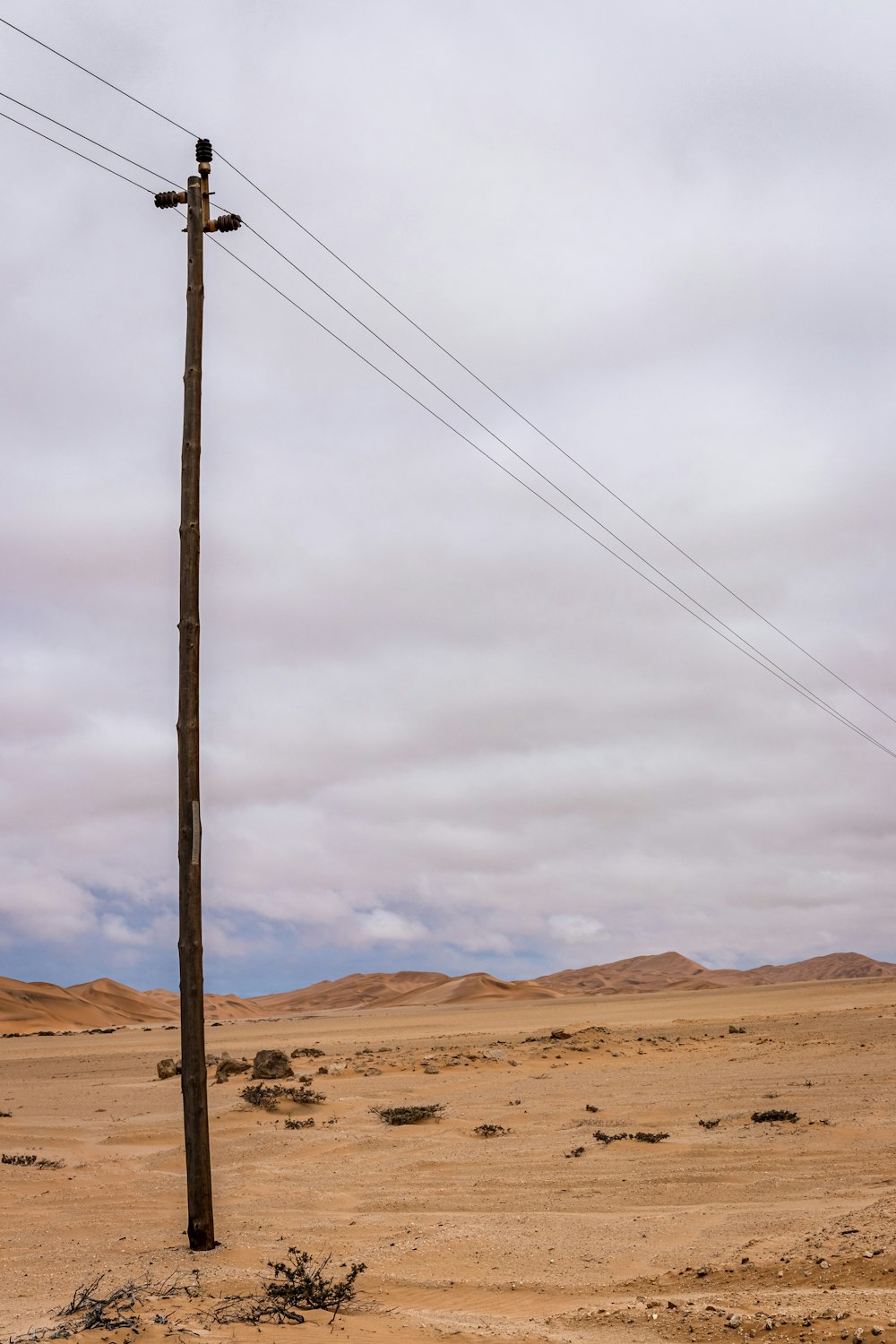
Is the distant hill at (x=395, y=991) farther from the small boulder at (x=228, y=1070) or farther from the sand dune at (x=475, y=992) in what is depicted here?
the small boulder at (x=228, y=1070)

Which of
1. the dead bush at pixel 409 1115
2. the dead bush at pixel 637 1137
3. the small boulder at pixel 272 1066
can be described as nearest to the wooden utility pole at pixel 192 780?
the dead bush at pixel 637 1137

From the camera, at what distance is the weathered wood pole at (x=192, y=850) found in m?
9.59

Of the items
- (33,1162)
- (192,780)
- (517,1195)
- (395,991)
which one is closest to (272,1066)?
(33,1162)

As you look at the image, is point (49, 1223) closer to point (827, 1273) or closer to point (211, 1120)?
point (211, 1120)

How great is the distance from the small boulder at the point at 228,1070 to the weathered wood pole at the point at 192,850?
42.5 feet

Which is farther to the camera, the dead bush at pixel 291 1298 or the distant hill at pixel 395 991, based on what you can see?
the distant hill at pixel 395 991

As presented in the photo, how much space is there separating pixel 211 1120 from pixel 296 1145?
282 centimetres

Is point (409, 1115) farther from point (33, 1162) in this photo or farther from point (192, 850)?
point (192, 850)

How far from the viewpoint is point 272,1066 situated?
2153 cm

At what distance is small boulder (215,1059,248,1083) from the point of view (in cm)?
2239

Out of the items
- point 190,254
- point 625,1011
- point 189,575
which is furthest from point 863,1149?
point 625,1011

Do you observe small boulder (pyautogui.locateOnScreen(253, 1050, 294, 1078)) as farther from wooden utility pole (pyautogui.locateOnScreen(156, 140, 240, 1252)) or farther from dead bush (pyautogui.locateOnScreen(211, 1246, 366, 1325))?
dead bush (pyautogui.locateOnScreen(211, 1246, 366, 1325))

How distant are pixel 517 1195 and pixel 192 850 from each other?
5.27 m

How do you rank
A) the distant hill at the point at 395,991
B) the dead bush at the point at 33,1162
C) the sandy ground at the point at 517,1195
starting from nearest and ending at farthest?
the sandy ground at the point at 517,1195 → the dead bush at the point at 33,1162 → the distant hill at the point at 395,991
